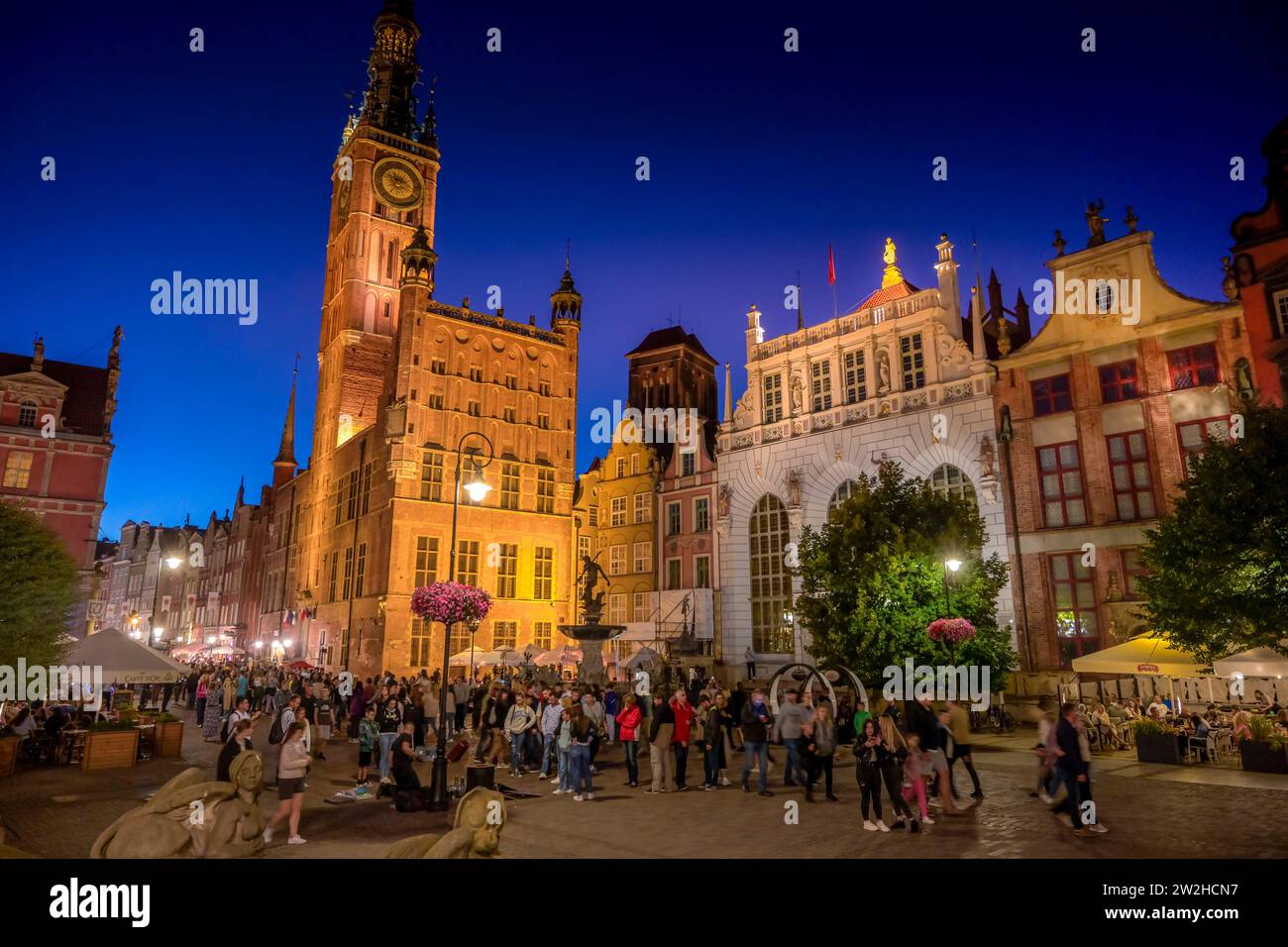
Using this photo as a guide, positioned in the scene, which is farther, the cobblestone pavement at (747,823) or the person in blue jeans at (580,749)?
the person in blue jeans at (580,749)

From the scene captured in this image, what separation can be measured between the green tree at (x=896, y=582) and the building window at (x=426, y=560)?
77.8ft

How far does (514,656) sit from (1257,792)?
30.8 metres

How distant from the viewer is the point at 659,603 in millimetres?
39562

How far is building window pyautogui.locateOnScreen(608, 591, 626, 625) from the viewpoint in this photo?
42.2 metres

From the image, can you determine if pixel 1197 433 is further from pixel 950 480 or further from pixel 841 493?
pixel 841 493

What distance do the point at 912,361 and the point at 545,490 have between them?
78.5ft

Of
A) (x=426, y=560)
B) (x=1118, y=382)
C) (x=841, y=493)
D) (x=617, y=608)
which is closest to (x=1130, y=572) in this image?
(x=1118, y=382)

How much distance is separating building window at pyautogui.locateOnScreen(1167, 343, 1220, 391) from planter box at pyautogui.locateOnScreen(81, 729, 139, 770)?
33.2 m

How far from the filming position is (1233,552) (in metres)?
17.3

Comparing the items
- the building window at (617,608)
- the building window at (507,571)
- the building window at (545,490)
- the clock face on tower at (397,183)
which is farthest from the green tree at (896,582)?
the clock face on tower at (397,183)

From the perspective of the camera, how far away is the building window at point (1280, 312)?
2289 cm

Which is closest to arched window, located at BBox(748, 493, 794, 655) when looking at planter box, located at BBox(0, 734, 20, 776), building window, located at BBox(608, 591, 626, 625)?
building window, located at BBox(608, 591, 626, 625)

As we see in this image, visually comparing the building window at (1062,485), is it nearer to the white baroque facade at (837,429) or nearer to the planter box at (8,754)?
the white baroque facade at (837,429)
